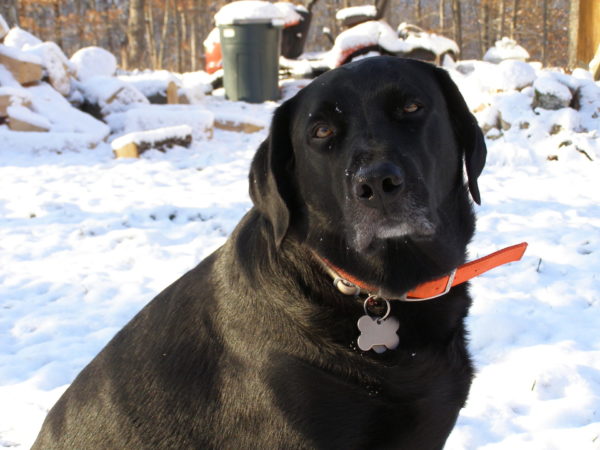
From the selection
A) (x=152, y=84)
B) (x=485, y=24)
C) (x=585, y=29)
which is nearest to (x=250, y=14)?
(x=152, y=84)

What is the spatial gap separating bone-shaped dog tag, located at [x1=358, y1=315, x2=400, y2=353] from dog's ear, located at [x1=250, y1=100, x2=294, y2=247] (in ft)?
1.24

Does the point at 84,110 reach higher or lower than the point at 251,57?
lower

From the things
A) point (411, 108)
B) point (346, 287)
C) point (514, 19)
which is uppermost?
point (514, 19)

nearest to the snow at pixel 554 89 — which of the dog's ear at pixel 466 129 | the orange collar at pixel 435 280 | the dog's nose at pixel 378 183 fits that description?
the dog's ear at pixel 466 129

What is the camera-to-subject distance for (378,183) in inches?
72.6

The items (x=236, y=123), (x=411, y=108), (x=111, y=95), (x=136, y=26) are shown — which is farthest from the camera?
(x=136, y=26)

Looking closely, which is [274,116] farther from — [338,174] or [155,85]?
[155,85]

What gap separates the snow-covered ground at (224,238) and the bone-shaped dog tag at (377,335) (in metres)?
1.11

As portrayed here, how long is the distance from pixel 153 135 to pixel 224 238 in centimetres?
411

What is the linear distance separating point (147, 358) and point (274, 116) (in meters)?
0.97

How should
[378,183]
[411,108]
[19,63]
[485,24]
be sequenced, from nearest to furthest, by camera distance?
[378,183]
[411,108]
[19,63]
[485,24]

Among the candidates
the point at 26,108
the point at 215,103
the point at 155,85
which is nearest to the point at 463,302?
the point at 26,108

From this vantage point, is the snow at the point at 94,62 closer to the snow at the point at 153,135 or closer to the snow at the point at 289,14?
the snow at the point at 289,14

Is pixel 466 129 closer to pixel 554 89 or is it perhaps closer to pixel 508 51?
pixel 554 89
